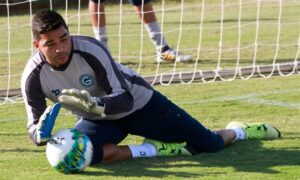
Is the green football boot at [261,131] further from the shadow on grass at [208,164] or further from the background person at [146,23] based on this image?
the background person at [146,23]

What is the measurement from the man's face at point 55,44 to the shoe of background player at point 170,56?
501cm

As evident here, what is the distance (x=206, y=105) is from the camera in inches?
308

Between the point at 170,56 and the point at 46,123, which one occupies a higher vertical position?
the point at 46,123

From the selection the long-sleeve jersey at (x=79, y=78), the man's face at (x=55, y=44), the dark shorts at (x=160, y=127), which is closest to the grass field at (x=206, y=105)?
the dark shorts at (x=160, y=127)

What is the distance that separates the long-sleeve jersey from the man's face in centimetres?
13

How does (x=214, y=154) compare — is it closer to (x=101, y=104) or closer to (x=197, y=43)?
(x=101, y=104)

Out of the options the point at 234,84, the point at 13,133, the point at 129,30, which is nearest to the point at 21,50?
the point at 129,30

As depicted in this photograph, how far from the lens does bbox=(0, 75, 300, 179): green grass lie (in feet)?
17.8

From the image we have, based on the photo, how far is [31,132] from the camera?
5.48 m

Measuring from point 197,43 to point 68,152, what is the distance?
7.09 metres

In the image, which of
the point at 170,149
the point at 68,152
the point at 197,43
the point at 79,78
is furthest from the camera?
the point at 197,43

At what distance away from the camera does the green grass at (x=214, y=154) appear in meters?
5.42

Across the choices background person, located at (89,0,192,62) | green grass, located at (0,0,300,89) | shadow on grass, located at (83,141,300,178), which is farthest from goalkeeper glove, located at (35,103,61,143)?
background person, located at (89,0,192,62)

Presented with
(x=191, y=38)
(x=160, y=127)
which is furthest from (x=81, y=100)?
(x=191, y=38)
